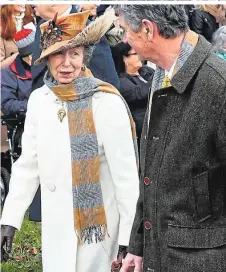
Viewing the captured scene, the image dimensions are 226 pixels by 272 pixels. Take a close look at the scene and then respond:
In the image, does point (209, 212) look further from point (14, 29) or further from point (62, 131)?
point (14, 29)

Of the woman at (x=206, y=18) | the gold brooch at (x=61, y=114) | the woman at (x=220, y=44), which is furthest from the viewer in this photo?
the woman at (x=206, y=18)

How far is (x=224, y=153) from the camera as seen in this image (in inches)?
88.4

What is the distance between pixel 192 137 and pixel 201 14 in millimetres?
5865

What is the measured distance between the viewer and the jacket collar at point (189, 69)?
2.31m

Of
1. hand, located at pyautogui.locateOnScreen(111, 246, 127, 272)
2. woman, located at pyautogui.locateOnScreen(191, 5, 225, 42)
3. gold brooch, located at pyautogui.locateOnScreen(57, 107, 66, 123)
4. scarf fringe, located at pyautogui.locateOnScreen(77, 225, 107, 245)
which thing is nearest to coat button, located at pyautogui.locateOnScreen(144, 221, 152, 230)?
hand, located at pyautogui.locateOnScreen(111, 246, 127, 272)

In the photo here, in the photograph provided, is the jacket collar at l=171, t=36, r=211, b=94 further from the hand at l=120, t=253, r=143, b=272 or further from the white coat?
the white coat

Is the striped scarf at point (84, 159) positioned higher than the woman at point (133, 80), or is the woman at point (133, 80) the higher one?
the striped scarf at point (84, 159)

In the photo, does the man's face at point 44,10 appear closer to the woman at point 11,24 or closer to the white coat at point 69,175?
the white coat at point 69,175

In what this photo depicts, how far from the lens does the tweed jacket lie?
226cm

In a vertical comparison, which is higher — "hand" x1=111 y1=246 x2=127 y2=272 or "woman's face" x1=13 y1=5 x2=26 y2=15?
"hand" x1=111 y1=246 x2=127 y2=272

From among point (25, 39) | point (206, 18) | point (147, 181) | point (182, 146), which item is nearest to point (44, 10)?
point (25, 39)

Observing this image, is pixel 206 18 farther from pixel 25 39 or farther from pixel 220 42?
pixel 25 39

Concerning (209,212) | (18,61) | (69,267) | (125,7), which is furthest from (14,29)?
(209,212)

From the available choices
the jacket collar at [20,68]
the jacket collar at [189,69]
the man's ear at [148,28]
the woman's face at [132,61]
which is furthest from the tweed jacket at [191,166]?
the jacket collar at [20,68]
